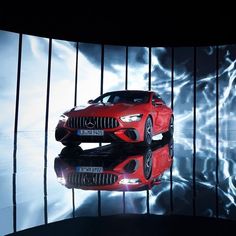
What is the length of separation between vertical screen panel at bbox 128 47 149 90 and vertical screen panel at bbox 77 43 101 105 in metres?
1.38

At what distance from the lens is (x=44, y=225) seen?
2021mm

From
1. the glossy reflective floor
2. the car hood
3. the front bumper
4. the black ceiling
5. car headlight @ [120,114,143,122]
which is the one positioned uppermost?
the black ceiling

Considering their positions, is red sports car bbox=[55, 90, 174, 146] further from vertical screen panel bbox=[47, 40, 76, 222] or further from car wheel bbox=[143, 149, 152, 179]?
vertical screen panel bbox=[47, 40, 76, 222]

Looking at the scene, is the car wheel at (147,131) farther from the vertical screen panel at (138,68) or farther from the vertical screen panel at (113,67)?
the vertical screen panel at (138,68)

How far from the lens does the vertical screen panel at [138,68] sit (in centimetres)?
1413

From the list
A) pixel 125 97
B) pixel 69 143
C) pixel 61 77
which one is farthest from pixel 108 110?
pixel 61 77

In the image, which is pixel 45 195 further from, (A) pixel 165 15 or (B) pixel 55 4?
(A) pixel 165 15

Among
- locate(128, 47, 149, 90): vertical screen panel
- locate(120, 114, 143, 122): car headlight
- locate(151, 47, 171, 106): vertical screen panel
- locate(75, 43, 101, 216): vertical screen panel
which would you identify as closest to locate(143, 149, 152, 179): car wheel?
locate(120, 114, 143, 122): car headlight

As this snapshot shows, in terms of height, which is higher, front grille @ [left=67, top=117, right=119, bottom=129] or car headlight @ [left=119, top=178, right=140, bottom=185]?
front grille @ [left=67, top=117, right=119, bottom=129]

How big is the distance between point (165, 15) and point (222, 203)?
24.2ft

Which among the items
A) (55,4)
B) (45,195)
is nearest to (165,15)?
(55,4)

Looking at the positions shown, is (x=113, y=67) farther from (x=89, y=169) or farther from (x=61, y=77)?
(x=89, y=169)

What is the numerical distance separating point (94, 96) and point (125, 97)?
6.73m

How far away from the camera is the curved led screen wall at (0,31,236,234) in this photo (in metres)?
2.50
